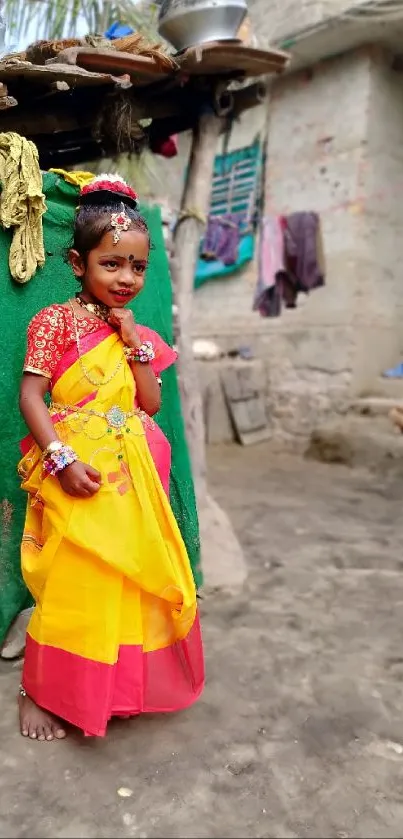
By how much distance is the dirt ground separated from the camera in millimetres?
1507

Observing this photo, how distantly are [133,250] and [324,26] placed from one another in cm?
540

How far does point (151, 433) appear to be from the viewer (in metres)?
1.84

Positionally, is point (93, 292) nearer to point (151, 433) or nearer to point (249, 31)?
point (151, 433)

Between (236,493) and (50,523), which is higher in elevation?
(50,523)

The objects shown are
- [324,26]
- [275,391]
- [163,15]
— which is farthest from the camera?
[275,391]

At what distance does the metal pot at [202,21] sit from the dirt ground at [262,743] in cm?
255

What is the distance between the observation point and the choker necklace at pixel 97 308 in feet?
5.86

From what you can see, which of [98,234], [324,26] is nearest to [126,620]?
[98,234]

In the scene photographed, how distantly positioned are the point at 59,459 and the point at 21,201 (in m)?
0.99

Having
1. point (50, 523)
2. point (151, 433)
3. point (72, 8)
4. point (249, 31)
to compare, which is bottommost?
point (50, 523)

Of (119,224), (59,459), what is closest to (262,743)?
(59,459)

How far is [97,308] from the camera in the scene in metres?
1.79

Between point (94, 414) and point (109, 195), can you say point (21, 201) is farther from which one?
point (94, 414)

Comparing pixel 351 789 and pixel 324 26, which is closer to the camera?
pixel 351 789
